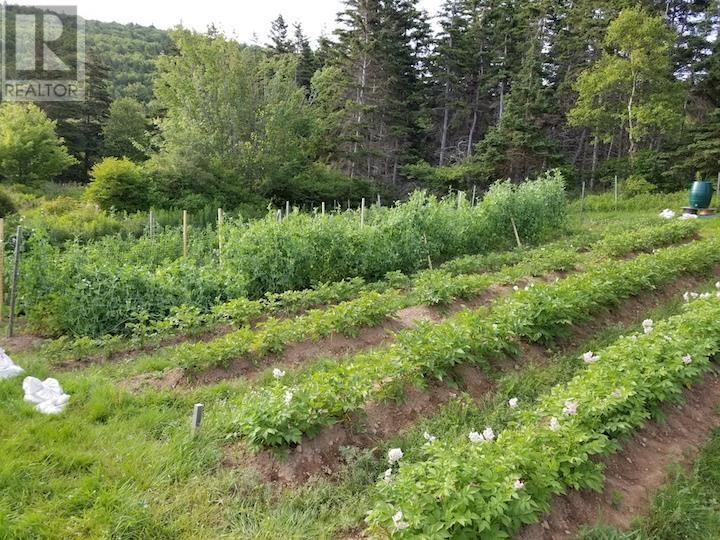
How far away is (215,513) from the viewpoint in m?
2.70

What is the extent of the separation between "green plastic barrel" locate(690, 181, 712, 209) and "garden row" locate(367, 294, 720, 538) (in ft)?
49.4

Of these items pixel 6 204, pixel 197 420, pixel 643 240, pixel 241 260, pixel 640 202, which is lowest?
pixel 197 420

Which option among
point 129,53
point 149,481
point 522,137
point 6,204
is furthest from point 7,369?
point 129,53

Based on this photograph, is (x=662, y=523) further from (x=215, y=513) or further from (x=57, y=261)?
(x=57, y=261)

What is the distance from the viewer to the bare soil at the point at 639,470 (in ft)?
8.88

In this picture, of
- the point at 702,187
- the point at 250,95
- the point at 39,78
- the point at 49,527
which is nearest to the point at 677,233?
the point at 702,187

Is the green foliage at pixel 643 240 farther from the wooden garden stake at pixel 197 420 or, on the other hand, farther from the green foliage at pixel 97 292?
the wooden garden stake at pixel 197 420

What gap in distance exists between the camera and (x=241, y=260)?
23.7 feet

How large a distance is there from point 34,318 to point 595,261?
9.23 meters

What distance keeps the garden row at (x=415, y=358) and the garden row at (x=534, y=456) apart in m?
0.69

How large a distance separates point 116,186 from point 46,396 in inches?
507

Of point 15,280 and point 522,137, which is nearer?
point 15,280

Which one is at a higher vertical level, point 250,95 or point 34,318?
point 250,95

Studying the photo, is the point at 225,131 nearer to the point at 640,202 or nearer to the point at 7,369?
the point at 7,369
